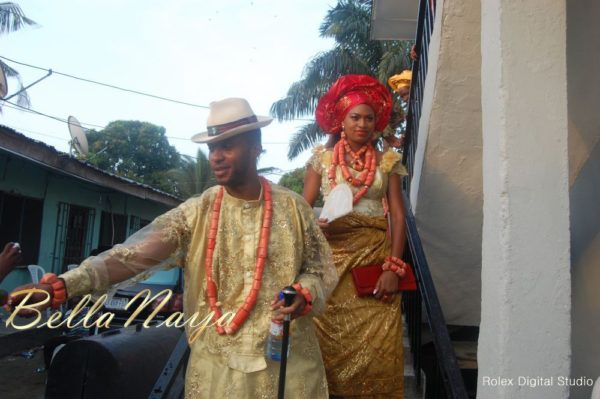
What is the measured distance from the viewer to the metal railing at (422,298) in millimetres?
3223

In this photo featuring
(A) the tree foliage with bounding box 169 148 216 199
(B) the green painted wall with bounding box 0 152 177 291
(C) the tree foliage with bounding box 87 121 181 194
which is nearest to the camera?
(B) the green painted wall with bounding box 0 152 177 291

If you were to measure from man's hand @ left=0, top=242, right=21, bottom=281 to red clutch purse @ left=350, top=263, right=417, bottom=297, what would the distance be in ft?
6.46

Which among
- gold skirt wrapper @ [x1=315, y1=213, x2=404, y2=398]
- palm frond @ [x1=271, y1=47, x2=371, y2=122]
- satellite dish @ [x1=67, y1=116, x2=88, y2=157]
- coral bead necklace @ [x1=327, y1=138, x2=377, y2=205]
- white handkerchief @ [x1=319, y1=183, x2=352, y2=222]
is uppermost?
palm frond @ [x1=271, y1=47, x2=371, y2=122]

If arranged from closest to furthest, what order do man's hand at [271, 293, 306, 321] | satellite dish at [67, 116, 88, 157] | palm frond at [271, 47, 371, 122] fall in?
man's hand at [271, 293, 306, 321], satellite dish at [67, 116, 88, 157], palm frond at [271, 47, 371, 122]

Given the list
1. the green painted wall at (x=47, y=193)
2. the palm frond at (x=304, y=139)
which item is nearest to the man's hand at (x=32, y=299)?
the green painted wall at (x=47, y=193)

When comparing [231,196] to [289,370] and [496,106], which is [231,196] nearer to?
[289,370]

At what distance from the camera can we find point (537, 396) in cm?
246

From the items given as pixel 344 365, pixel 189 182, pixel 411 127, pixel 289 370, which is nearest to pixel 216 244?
pixel 289 370

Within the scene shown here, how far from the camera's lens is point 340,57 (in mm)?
19078

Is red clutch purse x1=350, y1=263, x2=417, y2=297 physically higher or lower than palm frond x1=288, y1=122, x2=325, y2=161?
lower

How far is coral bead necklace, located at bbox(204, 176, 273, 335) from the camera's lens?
95.8 inches

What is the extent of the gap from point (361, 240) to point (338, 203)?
11.9 inches

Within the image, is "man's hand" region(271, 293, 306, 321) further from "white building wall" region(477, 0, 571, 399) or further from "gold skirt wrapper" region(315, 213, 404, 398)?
"gold skirt wrapper" region(315, 213, 404, 398)

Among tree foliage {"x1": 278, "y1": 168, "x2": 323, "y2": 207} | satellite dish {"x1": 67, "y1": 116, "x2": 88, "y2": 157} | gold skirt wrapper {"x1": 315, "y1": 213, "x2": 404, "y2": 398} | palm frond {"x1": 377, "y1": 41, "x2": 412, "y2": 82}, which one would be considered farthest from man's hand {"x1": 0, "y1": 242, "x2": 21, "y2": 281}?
tree foliage {"x1": 278, "y1": 168, "x2": 323, "y2": 207}
